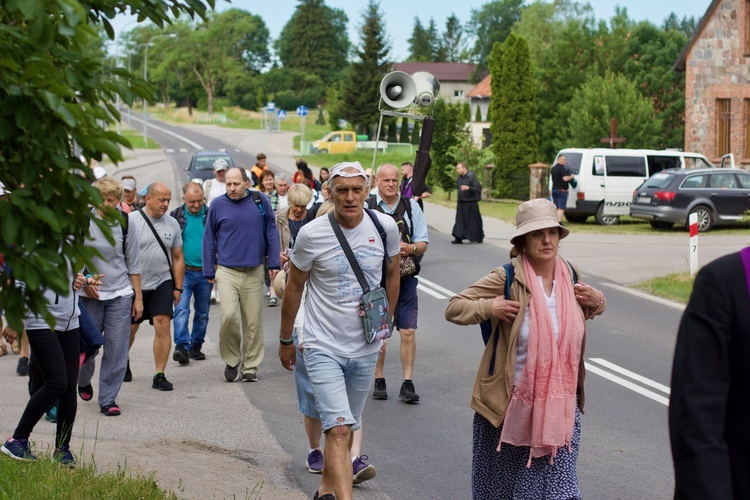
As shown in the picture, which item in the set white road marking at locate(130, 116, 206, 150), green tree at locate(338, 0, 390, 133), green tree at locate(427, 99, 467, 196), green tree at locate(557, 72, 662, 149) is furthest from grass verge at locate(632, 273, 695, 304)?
green tree at locate(338, 0, 390, 133)

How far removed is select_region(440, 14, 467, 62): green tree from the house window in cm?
13813

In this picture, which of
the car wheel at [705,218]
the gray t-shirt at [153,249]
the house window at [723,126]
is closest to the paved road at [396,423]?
the gray t-shirt at [153,249]

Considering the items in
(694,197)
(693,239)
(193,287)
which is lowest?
(193,287)

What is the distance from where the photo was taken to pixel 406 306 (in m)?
8.82

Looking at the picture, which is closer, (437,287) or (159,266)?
(159,266)

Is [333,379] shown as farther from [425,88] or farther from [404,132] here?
[404,132]

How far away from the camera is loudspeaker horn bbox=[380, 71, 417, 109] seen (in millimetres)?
10422

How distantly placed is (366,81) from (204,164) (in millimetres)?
48384

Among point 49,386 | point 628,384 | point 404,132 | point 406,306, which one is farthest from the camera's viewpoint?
point 404,132

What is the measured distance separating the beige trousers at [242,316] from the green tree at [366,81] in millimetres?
76996

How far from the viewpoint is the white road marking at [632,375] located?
9539 mm

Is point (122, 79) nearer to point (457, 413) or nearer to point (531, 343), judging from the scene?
point (531, 343)

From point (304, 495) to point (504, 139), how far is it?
1358 inches

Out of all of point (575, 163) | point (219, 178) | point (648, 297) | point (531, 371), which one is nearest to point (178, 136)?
point (575, 163)
